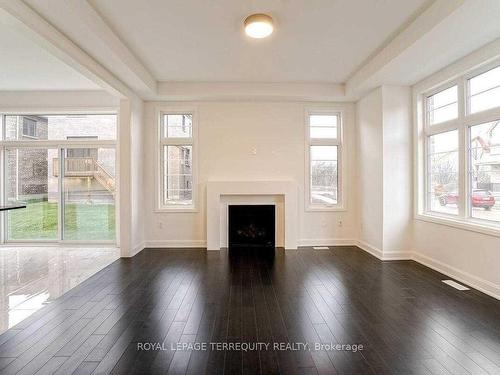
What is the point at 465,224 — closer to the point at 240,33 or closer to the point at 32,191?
the point at 240,33

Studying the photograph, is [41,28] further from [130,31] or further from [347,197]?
[347,197]

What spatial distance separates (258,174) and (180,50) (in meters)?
2.56

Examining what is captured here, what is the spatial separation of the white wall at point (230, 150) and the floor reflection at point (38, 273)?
1100mm

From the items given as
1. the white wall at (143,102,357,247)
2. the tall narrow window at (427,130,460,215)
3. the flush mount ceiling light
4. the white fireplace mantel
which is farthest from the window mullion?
the flush mount ceiling light

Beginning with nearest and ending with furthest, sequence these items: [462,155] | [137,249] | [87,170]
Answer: [462,155]
[137,249]
[87,170]

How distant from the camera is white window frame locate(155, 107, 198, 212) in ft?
18.0

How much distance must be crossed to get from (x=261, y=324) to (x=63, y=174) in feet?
16.8

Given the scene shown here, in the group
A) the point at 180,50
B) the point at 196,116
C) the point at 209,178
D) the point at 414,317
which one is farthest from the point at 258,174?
the point at 414,317

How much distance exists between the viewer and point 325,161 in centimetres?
566

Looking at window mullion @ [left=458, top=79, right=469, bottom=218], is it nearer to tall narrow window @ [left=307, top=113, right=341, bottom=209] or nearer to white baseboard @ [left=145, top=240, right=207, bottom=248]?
tall narrow window @ [left=307, top=113, right=341, bottom=209]

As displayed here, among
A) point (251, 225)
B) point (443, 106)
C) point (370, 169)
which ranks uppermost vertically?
point (443, 106)

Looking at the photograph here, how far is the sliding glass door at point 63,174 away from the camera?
5559 millimetres

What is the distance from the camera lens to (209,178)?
18.0 feet

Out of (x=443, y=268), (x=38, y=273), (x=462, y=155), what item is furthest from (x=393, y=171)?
(x=38, y=273)
